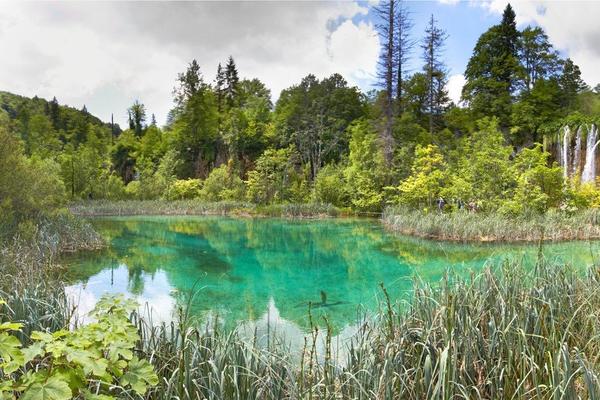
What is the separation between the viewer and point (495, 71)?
1018 inches

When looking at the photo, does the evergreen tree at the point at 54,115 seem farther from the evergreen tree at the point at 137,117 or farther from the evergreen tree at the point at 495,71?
the evergreen tree at the point at 495,71

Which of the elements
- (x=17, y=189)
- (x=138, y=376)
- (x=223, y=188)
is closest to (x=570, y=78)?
(x=223, y=188)

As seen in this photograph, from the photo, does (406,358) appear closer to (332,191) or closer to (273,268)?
(273,268)

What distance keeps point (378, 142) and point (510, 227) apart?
1291 cm

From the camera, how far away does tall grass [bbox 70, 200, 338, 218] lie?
2355 centimetres

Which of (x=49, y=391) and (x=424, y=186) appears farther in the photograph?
(x=424, y=186)

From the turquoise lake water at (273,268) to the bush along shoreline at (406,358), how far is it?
505 millimetres

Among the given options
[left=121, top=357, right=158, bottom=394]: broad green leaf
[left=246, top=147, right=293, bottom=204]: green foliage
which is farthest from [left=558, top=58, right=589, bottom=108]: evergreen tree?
[left=121, top=357, right=158, bottom=394]: broad green leaf

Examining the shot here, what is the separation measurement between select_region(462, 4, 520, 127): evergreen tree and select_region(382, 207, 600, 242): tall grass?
13.4 m

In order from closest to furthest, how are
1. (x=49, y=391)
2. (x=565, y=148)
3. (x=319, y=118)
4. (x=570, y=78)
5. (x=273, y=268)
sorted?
(x=49, y=391), (x=273, y=268), (x=565, y=148), (x=570, y=78), (x=319, y=118)

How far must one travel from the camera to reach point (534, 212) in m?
13.4

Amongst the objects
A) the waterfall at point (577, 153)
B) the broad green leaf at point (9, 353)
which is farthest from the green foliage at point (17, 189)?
the waterfall at point (577, 153)

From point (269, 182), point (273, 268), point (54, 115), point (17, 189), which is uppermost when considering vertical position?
point (54, 115)

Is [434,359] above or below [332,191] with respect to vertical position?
below
